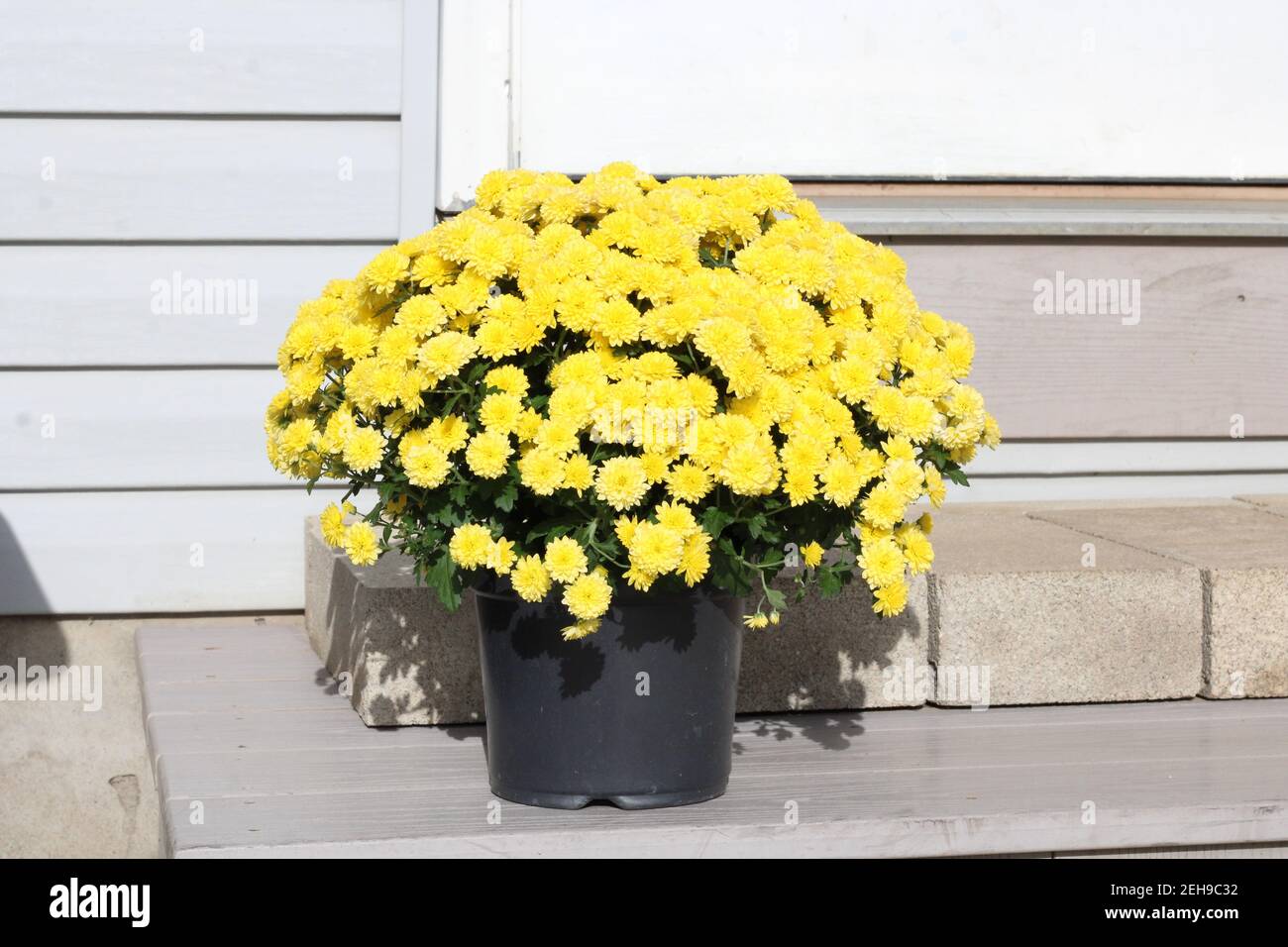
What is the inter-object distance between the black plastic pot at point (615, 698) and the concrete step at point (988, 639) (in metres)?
0.42

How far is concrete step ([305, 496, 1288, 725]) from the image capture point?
2494 millimetres

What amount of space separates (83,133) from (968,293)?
6.19 ft

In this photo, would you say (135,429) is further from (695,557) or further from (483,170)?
(695,557)

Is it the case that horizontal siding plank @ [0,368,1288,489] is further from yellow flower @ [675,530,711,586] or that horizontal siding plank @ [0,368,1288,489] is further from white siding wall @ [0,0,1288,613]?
yellow flower @ [675,530,711,586]

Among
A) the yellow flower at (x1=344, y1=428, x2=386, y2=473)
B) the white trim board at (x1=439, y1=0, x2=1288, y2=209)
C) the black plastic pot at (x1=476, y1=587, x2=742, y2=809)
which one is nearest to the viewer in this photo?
the yellow flower at (x1=344, y1=428, x2=386, y2=473)

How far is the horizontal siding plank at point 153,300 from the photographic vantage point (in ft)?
10.0

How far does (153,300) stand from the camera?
10.1 feet

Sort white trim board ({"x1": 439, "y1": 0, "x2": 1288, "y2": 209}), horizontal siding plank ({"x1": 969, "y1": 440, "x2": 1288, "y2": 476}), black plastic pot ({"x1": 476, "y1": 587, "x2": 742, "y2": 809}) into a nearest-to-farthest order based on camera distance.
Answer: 1. black plastic pot ({"x1": 476, "y1": 587, "x2": 742, "y2": 809})
2. white trim board ({"x1": 439, "y1": 0, "x2": 1288, "y2": 209})
3. horizontal siding plank ({"x1": 969, "y1": 440, "x2": 1288, "y2": 476})

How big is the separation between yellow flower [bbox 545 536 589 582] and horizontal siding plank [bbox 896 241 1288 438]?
1.61m

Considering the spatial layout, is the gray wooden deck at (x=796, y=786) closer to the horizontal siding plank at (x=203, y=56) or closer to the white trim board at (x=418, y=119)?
the white trim board at (x=418, y=119)

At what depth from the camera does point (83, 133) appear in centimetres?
304

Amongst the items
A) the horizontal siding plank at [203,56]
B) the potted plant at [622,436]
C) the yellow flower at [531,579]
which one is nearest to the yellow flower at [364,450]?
the potted plant at [622,436]

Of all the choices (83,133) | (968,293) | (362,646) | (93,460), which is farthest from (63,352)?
(968,293)

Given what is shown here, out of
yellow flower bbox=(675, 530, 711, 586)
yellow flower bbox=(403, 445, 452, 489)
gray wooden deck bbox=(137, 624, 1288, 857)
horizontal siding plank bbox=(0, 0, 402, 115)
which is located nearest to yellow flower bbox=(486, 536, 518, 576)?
yellow flower bbox=(403, 445, 452, 489)
